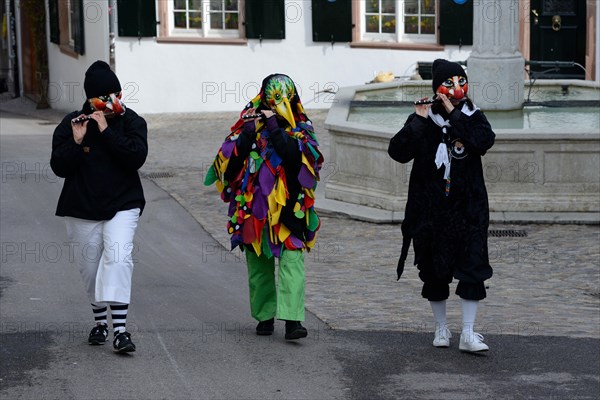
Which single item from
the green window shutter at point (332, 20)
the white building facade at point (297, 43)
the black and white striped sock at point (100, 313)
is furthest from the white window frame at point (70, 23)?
the black and white striped sock at point (100, 313)

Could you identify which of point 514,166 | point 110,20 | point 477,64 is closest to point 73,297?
point 514,166

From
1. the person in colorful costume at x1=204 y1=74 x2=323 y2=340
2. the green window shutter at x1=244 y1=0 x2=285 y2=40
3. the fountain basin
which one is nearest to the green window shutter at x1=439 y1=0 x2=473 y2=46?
the green window shutter at x1=244 y1=0 x2=285 y2=40

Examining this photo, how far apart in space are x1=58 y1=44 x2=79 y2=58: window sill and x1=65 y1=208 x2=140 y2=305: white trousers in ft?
57.1

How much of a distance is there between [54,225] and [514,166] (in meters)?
4.53

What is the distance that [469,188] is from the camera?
25.0 feet

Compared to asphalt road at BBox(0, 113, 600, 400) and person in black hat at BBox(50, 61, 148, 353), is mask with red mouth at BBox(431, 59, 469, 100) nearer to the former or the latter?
asphalt road at BBox(0, 113, 600, 400)

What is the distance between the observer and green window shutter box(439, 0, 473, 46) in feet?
75.5

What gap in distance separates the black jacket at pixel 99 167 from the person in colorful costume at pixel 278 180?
0.62 metres

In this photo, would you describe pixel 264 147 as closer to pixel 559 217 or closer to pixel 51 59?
pixel 559 217

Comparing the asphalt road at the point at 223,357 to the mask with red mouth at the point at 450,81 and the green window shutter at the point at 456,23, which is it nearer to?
the mask with red mouth at the point at 450,81

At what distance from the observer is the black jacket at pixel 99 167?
24.6 ft

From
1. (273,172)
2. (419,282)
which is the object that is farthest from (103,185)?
(419,282)

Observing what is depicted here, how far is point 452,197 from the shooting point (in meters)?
7.62

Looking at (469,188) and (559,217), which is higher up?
(469,188)
